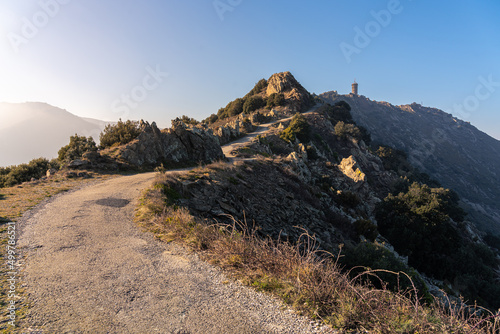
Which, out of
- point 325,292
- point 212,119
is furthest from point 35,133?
point 325,292

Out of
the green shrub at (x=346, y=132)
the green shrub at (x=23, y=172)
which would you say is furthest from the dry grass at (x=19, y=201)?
the green shrub at (x=346, y=132)

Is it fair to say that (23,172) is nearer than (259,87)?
Yes

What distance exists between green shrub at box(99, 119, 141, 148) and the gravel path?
14.5 m

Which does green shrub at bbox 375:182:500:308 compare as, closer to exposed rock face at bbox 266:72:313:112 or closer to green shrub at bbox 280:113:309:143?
green shrub at bbox 280:113:309:143

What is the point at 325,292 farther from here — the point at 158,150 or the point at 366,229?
the point at 158,150

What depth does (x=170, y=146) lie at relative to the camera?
20719mm

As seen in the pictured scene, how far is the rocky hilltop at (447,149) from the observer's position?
7241cm

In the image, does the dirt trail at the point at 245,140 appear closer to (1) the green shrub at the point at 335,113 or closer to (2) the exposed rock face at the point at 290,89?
(2) the exposed rock face at the point at 290,89

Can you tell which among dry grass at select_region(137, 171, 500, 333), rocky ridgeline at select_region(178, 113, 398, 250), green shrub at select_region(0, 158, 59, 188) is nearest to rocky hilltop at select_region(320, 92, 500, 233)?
rocky ridgeline at select_region(178, 113, 398, 250)

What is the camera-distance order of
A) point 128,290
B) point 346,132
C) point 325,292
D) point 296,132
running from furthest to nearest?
1. point 346,132
2. point 296,132
3. point 128,290
4. point 325,292

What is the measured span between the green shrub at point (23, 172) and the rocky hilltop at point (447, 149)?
7603 cm

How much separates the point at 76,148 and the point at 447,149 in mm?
135107

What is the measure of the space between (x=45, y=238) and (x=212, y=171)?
945 centimetres

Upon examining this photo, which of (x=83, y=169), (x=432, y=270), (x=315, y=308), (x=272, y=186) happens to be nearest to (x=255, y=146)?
(x=272, y=186)
